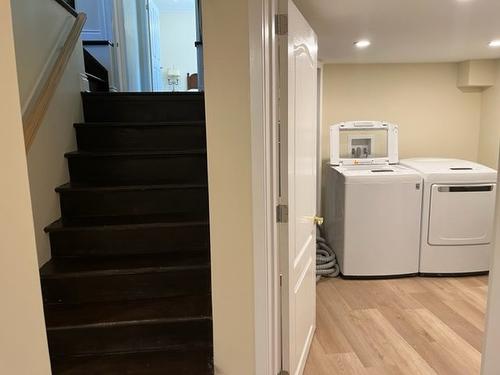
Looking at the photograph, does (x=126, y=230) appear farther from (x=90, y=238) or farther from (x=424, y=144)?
(x=424, y=144)

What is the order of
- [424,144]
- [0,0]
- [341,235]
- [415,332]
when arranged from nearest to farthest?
1. [0,0]
2. [415,332]
3. [341,235]
4. [424,144]

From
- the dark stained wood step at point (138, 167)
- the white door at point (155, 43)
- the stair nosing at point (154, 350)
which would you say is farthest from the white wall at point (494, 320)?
the white door at point (155, 43)

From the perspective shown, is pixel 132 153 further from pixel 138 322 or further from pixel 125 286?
pixel 138 322

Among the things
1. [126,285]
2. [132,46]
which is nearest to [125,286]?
[126,285]

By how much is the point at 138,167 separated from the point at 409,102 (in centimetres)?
288

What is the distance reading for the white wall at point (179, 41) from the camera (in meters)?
6.14

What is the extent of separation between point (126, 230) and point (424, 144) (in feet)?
10.7

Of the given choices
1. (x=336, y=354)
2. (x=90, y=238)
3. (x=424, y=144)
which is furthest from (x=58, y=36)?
(x=424, y=144)

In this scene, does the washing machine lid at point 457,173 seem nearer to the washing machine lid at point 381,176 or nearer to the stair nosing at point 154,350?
the washing machine lid at point 381,176

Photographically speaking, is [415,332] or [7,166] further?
[415,332]

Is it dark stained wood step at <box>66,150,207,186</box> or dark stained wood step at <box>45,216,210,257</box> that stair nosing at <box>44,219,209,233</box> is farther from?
dark stained wood step at <box>66,150,207,186</box>

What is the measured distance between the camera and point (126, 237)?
2.38 m

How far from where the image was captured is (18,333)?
720 mm

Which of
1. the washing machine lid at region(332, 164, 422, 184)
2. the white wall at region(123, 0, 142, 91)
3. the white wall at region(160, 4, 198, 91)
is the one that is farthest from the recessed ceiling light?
the white wall at region(160, 4, 198, 91)
